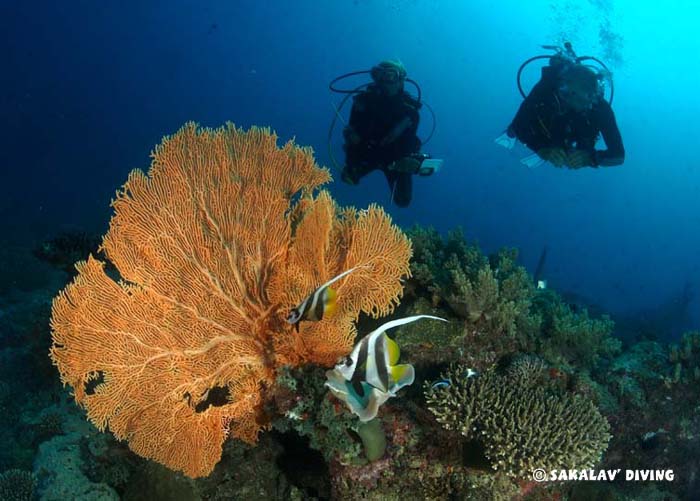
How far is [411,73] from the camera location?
452 ft

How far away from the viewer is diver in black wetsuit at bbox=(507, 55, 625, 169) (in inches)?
288

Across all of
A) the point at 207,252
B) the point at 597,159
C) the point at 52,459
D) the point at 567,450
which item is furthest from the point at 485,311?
the point at 52,459

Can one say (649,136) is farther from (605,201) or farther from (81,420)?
(81,420)

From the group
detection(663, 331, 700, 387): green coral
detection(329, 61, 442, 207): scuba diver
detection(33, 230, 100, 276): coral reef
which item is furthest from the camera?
detection(329, 61, 442, 207): scuba diver

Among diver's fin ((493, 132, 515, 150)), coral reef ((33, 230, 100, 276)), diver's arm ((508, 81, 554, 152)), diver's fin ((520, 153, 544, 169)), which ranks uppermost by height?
diver's arm ((508, 81, 554, 152))

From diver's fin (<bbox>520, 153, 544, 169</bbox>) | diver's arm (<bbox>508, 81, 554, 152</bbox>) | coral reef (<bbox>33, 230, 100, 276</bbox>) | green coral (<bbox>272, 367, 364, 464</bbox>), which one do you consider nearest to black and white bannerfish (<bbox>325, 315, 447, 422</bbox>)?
green coral (<bbox>272, 367, 364, 464</bbox>)

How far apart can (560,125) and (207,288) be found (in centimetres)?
696

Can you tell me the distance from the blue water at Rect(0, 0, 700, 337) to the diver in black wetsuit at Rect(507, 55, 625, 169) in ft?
223

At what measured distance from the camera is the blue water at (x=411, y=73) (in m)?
92.4

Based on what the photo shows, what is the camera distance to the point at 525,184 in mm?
132375

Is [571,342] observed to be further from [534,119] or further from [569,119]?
[534,119]

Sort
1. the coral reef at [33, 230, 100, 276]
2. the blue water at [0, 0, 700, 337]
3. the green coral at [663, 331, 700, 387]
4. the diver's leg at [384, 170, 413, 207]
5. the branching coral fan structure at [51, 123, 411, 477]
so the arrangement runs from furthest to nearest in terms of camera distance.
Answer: the blue water at [0, 0, 700, 337], the diver's leg at [384, 170, 413, 207], the coral reef at [33, 230, 100, 276], the green coral at [663, 331, 700, 387], the branching coral fan structure at [51, 123, 411, 477]

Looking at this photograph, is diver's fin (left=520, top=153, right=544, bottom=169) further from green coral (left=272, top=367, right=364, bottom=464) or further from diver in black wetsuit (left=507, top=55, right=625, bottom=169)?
green coral (left=272, top=367, right=364, bottom=464)

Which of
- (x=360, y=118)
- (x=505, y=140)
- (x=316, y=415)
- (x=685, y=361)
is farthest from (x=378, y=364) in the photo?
(x=360, y=118)
